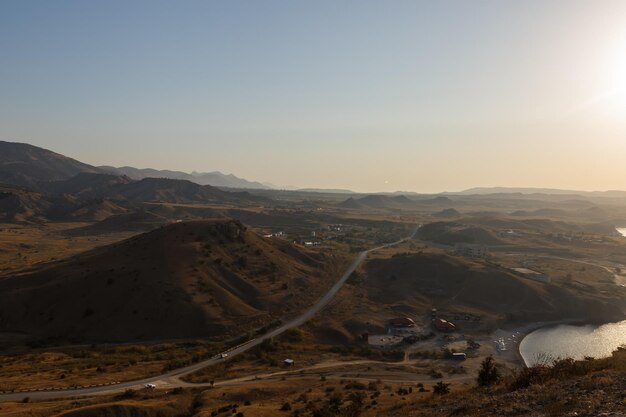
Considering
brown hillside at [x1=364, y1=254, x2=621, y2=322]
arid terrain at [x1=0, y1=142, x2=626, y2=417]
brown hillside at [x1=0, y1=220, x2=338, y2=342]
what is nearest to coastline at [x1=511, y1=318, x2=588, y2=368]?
arid terrain at [x1=0, y1=142, x2=626, y2=417]

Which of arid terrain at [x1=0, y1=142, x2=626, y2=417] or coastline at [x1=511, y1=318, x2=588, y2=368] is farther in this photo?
coastline at [x1=511, y1=318, x2=588, y2=368]

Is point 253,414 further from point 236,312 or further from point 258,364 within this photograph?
point 236,312

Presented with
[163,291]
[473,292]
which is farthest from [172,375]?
[473,292]

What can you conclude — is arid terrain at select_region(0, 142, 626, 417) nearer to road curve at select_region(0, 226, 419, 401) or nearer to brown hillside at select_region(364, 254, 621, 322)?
road curve at select_region(0, 226, 419, 401)

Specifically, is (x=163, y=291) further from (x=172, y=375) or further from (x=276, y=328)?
(x=172, y=375)

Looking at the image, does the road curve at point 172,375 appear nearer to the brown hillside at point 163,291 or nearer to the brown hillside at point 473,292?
the brown hillside at point 163,291

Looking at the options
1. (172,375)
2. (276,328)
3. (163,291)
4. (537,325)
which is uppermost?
(163,291)

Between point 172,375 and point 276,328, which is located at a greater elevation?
point 172,375

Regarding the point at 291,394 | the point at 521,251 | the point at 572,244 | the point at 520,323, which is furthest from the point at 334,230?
the point at 291,394
